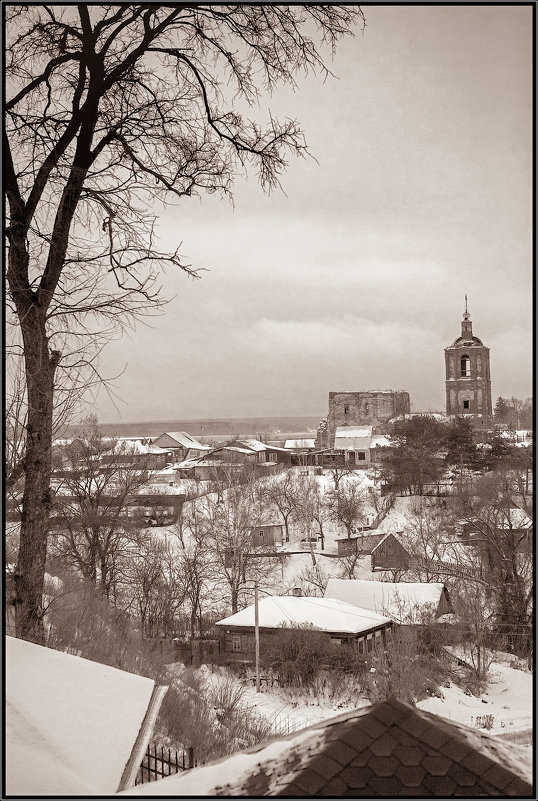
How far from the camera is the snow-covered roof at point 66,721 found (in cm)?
205

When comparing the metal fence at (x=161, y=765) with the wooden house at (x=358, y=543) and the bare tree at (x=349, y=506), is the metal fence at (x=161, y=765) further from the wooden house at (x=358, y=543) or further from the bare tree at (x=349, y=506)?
the bare tree at (x=349, y=506)

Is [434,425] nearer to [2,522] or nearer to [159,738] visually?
[159,738]

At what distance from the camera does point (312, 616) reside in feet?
60.0

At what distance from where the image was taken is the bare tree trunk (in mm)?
3861

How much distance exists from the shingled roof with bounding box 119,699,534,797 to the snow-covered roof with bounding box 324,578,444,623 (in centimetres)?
1907

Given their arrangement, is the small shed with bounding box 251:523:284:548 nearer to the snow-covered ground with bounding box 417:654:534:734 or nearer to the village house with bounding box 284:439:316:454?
the snow-covered ground with bounding box 417:654:534:734

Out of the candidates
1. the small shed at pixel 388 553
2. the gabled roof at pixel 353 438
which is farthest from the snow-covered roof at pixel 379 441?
the small shed at pixel 388 553

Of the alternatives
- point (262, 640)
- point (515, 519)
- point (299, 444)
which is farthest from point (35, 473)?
point (299, 444)

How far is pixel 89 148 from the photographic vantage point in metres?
3.95

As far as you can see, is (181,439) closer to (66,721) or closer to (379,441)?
(379,441)

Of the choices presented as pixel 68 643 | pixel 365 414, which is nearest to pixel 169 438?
pixel 365 414

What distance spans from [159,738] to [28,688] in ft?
17.8

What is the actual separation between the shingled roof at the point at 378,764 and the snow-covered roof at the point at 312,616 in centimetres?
1671

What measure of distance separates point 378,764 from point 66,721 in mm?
1431
